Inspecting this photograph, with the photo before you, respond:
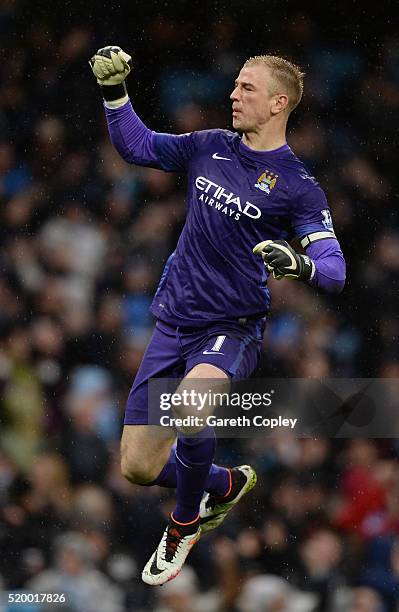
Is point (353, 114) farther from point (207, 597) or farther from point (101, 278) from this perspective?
point (207, 597)

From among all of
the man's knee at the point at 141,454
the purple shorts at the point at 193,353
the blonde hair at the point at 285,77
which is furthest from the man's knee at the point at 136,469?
the blonde hair at the point at 285,77

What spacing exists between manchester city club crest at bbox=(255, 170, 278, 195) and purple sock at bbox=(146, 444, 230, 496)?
117 centimetres

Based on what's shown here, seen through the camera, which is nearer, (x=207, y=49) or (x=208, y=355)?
(x=208, y=355)

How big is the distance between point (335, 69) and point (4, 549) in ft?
11.7

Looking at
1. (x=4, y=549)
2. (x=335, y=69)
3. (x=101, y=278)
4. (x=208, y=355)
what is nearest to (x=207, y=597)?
(x=4, y=549)

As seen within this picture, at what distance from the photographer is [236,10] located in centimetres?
720

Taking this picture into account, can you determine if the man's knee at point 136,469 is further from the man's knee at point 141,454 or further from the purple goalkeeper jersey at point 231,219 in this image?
the purple goalkeeper jersey at point 231,219

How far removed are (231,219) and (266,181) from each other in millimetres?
204

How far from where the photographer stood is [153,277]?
23.7 ft

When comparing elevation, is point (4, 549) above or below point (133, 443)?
below

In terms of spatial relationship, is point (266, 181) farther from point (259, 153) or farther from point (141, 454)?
point (141, 454)

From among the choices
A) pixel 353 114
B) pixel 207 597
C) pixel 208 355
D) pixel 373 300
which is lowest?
pixel 207 597

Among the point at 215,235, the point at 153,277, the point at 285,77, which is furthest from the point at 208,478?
the point at 153,277

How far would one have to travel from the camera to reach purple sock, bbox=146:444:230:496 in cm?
486
